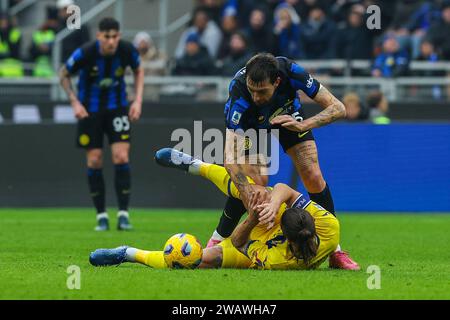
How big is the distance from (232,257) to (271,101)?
1.38 meters

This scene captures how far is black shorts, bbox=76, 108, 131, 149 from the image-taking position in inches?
540

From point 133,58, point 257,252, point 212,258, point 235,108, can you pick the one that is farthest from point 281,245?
point 133,58

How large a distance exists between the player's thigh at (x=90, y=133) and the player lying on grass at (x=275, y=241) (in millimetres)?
4623

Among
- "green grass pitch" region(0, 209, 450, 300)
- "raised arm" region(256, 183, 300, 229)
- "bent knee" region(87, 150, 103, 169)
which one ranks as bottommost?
"green grass pitch" region(0, 209, 450, 300)

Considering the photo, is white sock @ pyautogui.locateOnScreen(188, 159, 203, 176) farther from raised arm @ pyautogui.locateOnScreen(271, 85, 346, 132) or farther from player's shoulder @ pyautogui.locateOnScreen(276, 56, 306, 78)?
player's shoulder @ pyautogui.locateOnScreen(276, 56, 306, 78)

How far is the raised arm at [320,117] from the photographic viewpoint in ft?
30.3

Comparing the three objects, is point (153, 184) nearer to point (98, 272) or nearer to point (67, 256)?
point (67, 256)

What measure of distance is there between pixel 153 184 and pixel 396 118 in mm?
4611

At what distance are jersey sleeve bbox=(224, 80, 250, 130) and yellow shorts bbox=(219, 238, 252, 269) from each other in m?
0.97

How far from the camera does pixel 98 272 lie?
880 cm

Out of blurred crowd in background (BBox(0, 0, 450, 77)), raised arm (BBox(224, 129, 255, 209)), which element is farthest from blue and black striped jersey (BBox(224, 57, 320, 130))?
blurred crowd in background (BBox(0, 0, 450, 77))

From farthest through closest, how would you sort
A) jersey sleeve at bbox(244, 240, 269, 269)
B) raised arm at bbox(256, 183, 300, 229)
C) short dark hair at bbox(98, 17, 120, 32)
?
short dark hair at bbox(98, 17, 120, 32), jersey sleeve at bbox(244, 240, 269, 269), raised arm at bbox(256, 183, 300, 229)

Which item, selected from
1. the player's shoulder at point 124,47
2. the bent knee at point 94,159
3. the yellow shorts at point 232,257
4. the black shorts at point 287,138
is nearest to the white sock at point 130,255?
the yellow shorts at point 232,257
